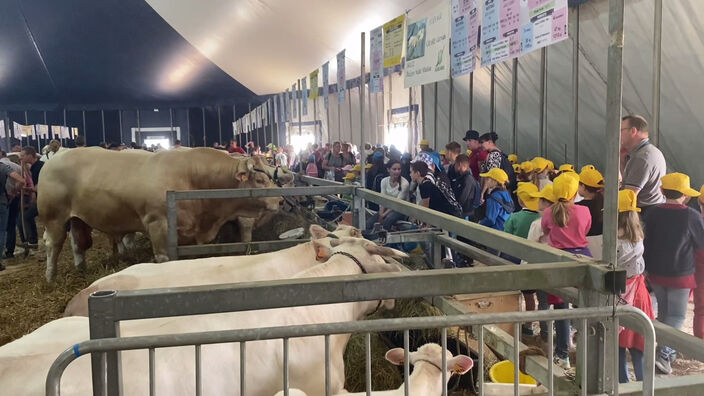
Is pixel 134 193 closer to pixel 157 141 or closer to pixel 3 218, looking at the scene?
pixel 3 218

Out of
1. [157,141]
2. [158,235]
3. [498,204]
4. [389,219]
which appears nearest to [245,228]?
[158,235]

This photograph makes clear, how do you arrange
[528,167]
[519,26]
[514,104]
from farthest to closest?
1. [514,104]
2. [528,167]
3. [519,26]

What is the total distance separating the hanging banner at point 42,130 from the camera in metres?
27.4

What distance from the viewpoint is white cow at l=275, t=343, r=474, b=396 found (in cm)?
245

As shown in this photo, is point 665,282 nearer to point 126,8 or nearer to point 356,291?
point 356,291

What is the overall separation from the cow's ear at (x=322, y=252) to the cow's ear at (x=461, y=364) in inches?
50.3

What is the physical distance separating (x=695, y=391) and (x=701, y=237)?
264cm

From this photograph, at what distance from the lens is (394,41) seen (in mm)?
6348

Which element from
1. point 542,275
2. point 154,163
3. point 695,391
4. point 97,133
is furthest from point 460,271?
point 97,133

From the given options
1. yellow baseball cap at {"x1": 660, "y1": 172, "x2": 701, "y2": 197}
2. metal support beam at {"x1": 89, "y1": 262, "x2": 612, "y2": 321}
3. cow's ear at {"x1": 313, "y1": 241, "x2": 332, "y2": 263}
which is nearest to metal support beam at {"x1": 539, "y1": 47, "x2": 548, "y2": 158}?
yellow baseball cap at {"x1": 660, "y1": 172, "x2": 701, "y2": 197}

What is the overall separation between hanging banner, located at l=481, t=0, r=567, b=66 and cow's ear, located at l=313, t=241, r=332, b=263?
1.95 meters

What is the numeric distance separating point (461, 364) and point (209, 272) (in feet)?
6.06

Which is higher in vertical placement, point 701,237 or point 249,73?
point 249,73

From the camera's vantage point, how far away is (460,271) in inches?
71.6
